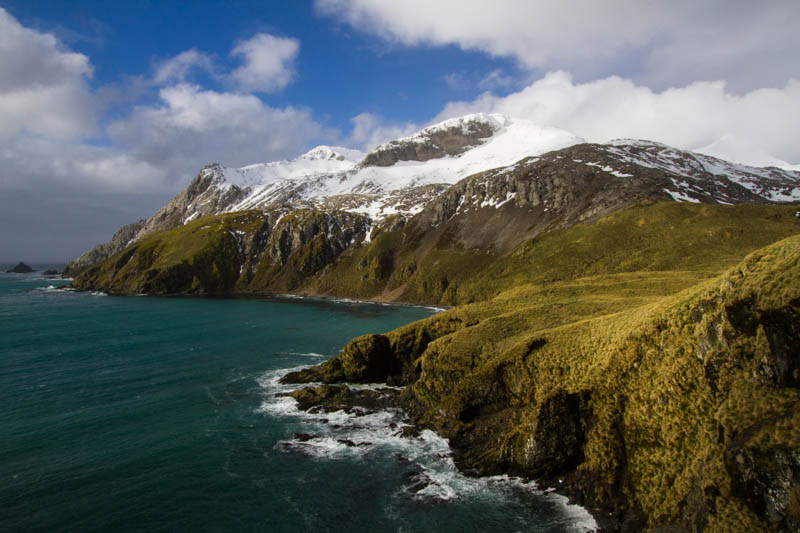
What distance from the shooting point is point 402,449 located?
3600cm

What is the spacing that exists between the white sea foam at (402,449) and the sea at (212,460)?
0.14 meters

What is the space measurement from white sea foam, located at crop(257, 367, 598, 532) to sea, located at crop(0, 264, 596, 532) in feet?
0.47

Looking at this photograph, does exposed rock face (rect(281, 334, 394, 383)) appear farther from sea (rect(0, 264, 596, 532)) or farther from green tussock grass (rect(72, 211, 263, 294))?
green tussock grass (rect(72, 211, 263, 294))

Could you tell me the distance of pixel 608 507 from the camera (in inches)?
1045

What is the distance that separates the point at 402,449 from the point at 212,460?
16552 millimetres

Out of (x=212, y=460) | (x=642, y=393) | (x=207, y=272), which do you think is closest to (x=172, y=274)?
(x=207, y=272)

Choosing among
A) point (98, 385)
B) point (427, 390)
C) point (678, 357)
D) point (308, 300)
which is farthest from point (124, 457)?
point (308, 300)

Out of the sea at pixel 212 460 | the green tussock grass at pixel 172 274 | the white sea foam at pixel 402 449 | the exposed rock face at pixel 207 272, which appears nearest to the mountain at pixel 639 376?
the white sea foam at pixel 402 449

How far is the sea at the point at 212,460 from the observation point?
2648 cm

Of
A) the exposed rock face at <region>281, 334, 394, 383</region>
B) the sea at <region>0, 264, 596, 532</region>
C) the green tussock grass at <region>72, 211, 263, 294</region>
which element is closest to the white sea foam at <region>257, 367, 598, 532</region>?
the sea at <region>0, 264, 596, 532</region>

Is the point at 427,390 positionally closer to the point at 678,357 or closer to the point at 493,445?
the point at 493,445

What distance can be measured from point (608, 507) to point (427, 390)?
69.1ft

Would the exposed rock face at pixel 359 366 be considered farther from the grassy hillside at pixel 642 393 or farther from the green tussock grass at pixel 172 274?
the green tussock grass at pixel 172 274

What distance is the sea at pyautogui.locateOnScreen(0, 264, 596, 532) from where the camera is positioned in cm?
2648
